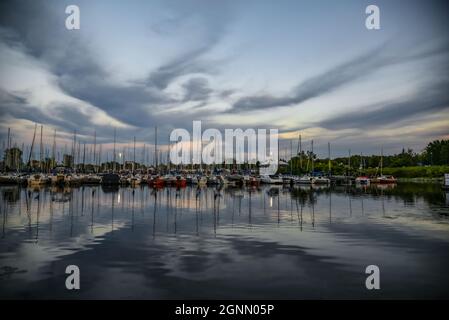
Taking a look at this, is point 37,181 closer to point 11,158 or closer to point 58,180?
point 58,180

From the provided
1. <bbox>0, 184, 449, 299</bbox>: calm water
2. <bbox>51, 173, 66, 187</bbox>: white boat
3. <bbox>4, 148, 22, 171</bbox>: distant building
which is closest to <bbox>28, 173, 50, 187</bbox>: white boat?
<bbox>51, 173, 66, 187</bbox>: white boat

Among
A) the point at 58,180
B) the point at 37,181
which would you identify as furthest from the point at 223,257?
the point at 58,180

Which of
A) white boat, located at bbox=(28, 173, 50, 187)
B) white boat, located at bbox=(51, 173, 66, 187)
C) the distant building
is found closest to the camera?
white boat, located at bbox=(28, 173, 50, 187)

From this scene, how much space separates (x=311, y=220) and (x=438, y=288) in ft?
53.6

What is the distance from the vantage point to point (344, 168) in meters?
185

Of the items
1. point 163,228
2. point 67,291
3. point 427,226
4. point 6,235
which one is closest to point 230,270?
point 67,291

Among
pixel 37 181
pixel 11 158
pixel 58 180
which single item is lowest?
pixel 37 181

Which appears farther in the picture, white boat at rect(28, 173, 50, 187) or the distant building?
the distant building

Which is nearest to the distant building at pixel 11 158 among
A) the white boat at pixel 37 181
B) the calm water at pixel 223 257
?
the white boat at pixel 37 181

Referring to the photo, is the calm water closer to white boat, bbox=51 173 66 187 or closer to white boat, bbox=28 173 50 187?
white boat, bbox=28 173 50 187

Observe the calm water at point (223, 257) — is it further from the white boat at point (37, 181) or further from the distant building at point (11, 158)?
the distant building at point (11, 158)

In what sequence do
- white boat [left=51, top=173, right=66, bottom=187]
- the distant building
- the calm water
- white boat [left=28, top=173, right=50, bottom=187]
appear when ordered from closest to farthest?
the calm water < white boat [left=28, top=173, right=50, bottom=187] < white boat [left=51, top=173, right=66, bottom=187] < the distant building
